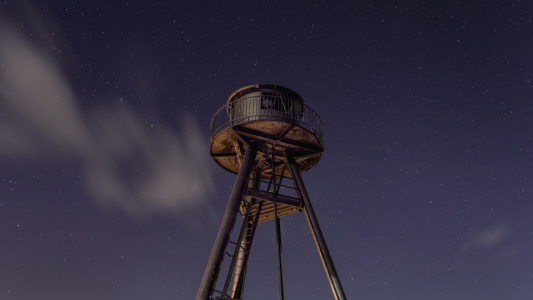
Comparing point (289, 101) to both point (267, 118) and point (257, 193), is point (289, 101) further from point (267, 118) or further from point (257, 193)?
point (257, 193)

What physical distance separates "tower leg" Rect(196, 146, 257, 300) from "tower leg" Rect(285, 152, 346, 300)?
1.86 meters

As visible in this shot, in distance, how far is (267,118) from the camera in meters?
13.6

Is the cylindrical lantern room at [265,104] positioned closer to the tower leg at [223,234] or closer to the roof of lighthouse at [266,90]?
the roof of lighthouse at [266,90]

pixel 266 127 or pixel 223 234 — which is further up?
pixel 266 127

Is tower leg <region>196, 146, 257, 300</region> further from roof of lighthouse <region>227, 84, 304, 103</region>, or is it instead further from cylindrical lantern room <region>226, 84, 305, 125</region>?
roof of lighthouse <region>227, 84, 304, 103</region>

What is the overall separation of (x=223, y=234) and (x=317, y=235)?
11.0ft

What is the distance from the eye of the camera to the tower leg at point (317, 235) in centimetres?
1151

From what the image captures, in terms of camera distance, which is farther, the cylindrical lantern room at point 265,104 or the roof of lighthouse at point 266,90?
the roof of lighthouse at point 266,90

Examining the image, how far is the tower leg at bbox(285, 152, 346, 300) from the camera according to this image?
11508 millimetres

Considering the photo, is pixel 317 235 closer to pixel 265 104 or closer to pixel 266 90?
pixel 265 104

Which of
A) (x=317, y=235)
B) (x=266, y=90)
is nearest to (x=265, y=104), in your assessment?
→ (x=266, y=90)

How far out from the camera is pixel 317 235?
1264 centimetres

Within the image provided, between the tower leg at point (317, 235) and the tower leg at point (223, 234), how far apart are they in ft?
6.09

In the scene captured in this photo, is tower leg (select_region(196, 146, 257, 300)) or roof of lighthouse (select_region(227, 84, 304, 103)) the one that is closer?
tower leg (select_region(196, 146, 257, 300))
